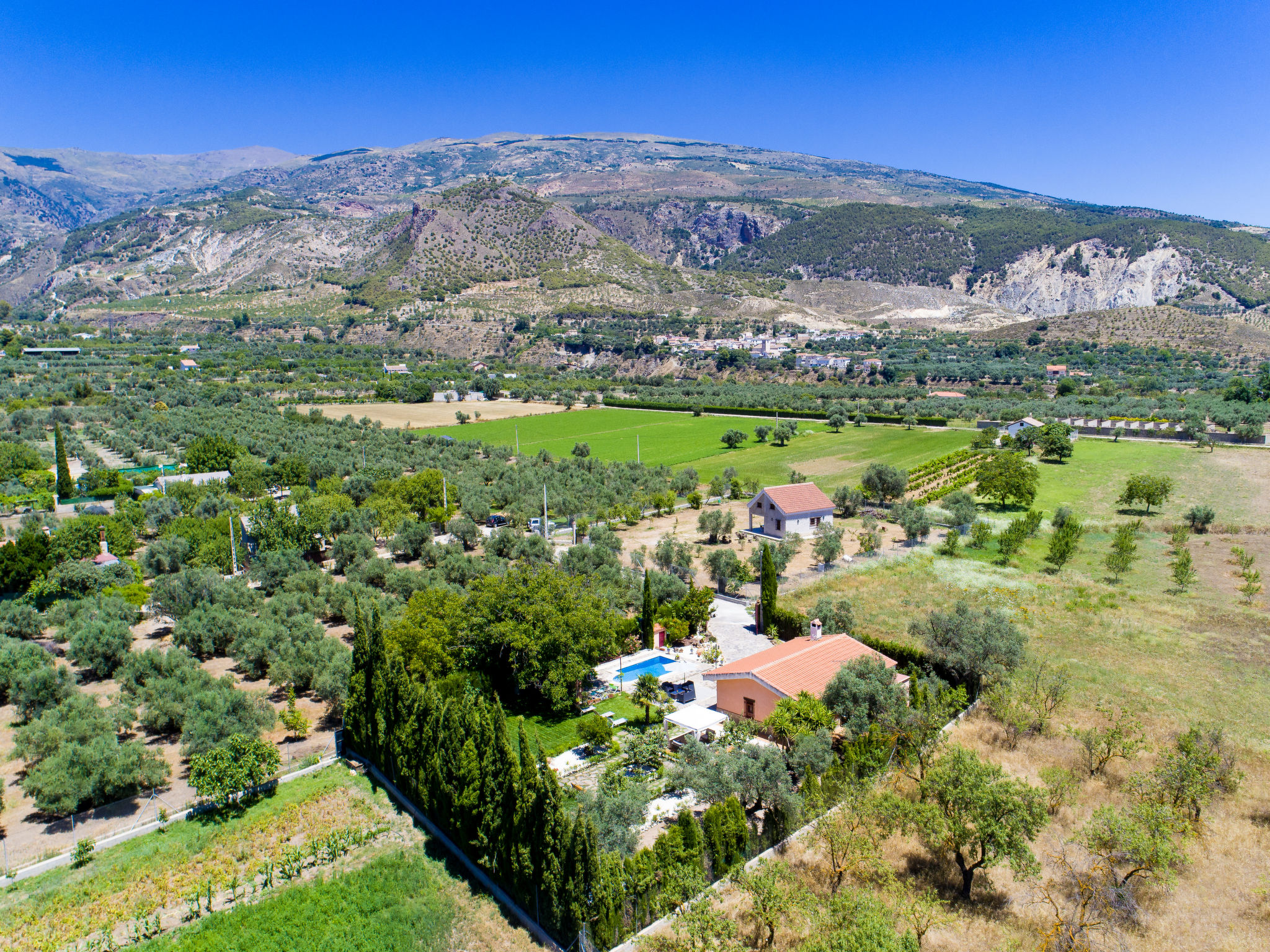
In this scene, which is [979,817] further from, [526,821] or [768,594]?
[768,594]

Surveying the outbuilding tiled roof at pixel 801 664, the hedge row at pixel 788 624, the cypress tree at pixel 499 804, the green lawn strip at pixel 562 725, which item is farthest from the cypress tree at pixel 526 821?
the hedge row at pixel 788 624

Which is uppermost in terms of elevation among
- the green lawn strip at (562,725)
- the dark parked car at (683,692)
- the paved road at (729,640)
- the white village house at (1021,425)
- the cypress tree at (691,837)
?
the white village house at (1021,425)

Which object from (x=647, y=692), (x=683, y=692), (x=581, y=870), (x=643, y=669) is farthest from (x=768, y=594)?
(x=581, y=870)

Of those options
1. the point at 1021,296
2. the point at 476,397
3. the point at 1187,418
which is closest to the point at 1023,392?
the point at 1187,418

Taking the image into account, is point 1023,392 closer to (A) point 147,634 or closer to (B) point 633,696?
(B) point 633,696

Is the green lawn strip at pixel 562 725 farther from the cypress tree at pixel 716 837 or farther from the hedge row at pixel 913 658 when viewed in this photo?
the hedge row at pixel 913 658

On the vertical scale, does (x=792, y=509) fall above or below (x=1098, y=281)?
below
